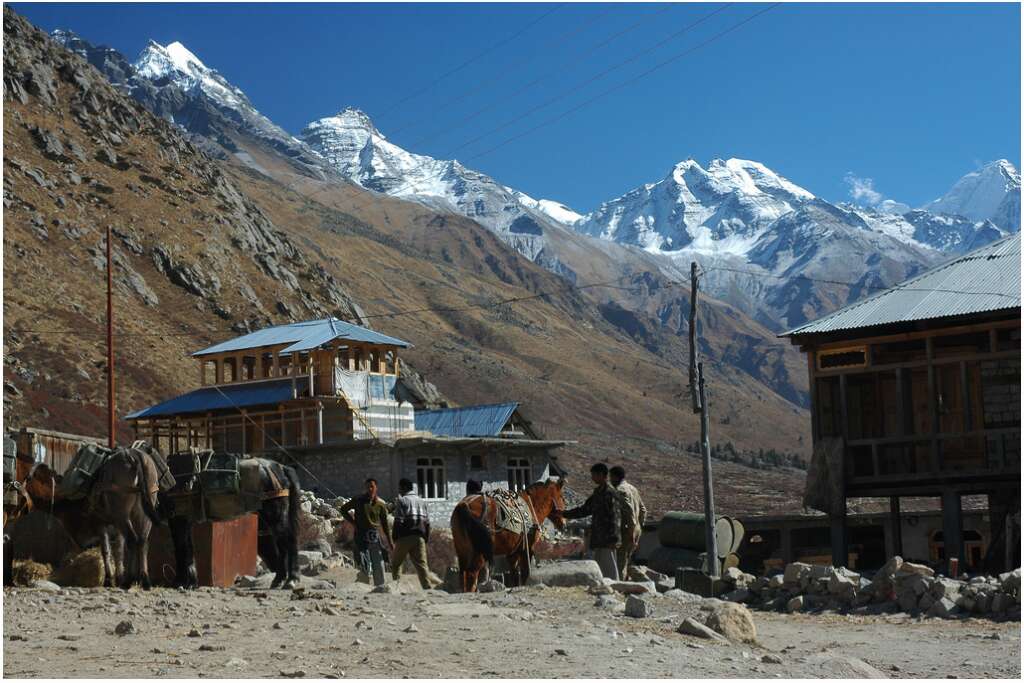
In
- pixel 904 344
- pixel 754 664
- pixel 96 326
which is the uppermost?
pixel 96 326

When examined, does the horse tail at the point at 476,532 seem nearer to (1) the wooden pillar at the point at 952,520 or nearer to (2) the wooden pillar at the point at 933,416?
(2) the wooden pillar at the point at 933,416

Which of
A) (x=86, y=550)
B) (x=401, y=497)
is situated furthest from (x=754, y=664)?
(x=86, y=550)

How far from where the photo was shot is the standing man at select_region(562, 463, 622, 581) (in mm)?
20016

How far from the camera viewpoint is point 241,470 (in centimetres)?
1895

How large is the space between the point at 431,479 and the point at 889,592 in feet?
95.8

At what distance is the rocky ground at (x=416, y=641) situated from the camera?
11133mm

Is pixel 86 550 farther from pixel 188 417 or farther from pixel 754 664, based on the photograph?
pixel 188 417

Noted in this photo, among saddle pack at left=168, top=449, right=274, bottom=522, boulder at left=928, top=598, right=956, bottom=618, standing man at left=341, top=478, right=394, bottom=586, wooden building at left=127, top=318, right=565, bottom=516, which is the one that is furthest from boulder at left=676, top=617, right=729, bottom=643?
wooden building at left=127, top=318, right=565, bottom=516

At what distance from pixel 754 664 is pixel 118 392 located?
6199 centimetres

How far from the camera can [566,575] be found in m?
19.1

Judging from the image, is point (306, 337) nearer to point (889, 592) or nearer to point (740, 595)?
point (740, 595)

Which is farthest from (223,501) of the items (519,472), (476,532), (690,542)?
(519,472)

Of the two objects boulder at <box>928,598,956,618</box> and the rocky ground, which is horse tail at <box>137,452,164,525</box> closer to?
the rocky ground

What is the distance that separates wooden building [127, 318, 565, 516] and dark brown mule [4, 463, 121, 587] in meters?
29.1
